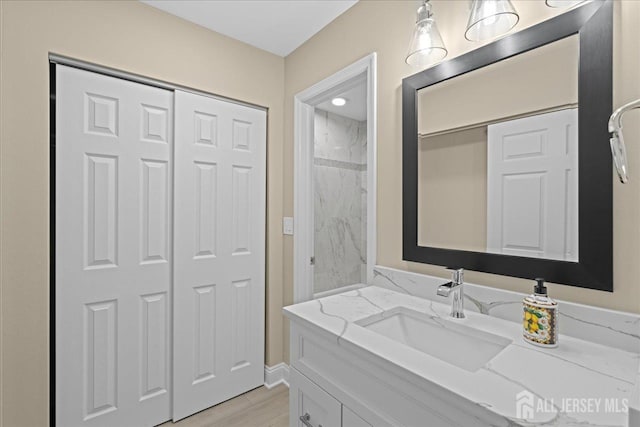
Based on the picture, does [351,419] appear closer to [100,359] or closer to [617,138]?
[617,138]

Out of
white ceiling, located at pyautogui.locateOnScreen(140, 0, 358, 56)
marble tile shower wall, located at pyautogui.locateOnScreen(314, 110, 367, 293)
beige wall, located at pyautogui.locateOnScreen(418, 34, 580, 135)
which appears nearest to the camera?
beige wall, located at pyautogui.locateOnScreen(418, 34, 580, 135)

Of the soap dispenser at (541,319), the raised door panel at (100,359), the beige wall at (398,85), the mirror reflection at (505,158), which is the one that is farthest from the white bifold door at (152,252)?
the soap dispenser at (541,319)

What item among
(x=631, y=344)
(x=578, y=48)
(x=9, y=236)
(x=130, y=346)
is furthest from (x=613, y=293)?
(x=9, y=236)

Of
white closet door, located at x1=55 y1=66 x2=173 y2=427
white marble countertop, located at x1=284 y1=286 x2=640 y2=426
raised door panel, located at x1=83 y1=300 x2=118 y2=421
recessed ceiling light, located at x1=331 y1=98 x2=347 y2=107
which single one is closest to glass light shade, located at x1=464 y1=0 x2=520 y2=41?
white marble countertop, located at x1=284 y1=286 x2=640 y2=426

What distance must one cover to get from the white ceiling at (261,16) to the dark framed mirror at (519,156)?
0.80 meters

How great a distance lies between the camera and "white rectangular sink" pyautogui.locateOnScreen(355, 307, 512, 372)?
3.16ft

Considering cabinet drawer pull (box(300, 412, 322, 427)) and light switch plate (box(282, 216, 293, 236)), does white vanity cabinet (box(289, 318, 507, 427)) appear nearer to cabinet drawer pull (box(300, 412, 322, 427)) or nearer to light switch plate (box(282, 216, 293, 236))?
cabinet drawer pull (box(300, 412, 322, 427))

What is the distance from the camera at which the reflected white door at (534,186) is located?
3.10 feet

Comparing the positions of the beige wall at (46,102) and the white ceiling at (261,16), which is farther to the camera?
the white ceiling at (261,16)

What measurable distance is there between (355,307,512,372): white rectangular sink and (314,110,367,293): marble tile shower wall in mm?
2137

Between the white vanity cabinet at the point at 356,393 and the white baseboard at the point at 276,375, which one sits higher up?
the white vanity cabinet at the point at 356,393

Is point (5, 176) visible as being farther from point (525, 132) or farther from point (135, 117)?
point (525, 132)

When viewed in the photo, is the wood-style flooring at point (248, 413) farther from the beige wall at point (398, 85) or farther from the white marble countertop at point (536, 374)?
the white marble countertop at point (536, 374)

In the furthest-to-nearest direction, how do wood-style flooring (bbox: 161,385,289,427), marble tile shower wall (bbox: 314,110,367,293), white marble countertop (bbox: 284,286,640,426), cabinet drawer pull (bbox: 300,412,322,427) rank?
marble tile shower wall (bbox: 314,110,367,293) < wood-style flooring (bbox: 161,385,289,427) < cabinet drawer pull (bbox: 300,412,322,427) < white marble countertop (bbox: 284,286,640,426)
